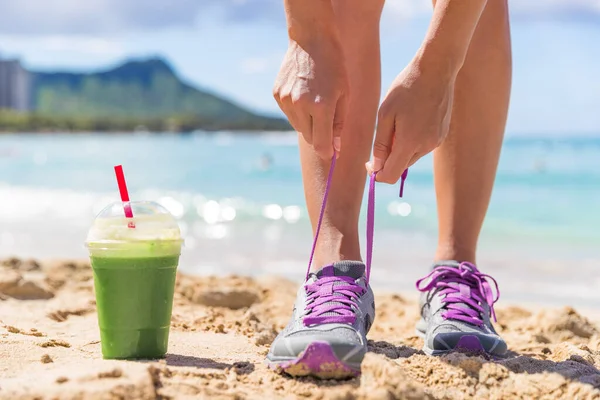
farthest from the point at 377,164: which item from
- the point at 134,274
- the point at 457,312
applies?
the point at 134,274

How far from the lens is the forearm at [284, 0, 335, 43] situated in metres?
1.82

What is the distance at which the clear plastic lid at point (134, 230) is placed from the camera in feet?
5.28

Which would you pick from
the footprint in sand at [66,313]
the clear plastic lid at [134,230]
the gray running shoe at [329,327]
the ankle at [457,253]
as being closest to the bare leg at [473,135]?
the ankle at [457,253]

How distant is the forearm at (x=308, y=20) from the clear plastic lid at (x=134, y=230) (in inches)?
22.2

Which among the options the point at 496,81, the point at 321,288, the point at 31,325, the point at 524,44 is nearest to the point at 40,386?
the point at 321,288

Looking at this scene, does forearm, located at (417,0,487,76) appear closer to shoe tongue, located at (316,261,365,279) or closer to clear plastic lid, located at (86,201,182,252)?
shoe tongue, located at (316,261,365,279)

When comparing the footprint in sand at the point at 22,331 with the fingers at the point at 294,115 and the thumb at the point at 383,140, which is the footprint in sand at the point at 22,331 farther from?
the thumb at the point at 383,140

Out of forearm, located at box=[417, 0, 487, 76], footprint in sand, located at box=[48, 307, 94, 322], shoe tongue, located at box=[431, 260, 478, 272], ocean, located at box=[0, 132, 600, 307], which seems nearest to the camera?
forearm, located at box=[417, 0, 487, 76]

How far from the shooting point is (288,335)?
1.70 m

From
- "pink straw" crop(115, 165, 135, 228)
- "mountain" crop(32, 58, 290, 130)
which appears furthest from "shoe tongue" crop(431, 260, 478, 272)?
"mountain" crop(32, 58, 290, 130)

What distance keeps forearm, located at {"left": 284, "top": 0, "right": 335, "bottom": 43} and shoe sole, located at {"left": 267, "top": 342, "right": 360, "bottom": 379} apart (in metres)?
0.76

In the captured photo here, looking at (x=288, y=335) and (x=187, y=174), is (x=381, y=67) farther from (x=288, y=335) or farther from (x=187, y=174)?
(x=187, y=174)

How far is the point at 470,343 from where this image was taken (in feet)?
5.99

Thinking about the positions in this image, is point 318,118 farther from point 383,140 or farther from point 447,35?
point 447,35
